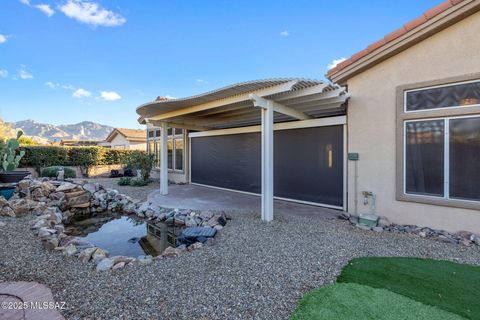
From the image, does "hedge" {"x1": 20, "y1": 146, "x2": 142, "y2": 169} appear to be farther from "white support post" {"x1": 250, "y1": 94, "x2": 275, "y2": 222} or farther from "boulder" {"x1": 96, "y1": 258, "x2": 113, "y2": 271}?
"boulder" {"x1": 96, "y1": 258, "x2": 113, "y2": 271}

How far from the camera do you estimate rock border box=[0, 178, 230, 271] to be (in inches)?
161

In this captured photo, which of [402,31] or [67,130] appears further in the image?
[67,130]

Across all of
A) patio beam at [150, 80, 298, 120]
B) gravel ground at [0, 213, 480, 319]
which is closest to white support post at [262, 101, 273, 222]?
patio beam at [150, 80, 298, 120]

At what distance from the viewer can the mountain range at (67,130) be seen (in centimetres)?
8157

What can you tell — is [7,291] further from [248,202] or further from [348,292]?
[248,202]

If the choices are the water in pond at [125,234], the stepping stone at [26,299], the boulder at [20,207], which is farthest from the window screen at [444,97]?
the boulder at [20,207]

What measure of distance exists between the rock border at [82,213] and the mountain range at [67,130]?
78.6m

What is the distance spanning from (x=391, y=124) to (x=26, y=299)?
293 inches

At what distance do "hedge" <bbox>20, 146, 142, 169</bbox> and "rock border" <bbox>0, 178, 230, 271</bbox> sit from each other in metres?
5.73

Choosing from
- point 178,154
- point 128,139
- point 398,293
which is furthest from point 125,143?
point 398,293

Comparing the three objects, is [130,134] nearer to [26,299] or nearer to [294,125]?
[294,125]

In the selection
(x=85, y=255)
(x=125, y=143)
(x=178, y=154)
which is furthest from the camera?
(x=125, y=143)

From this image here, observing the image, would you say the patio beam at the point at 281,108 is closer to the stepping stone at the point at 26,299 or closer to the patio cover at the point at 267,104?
the patio cover at the point at 267,104

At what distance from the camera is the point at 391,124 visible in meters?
5.63
